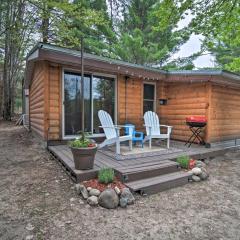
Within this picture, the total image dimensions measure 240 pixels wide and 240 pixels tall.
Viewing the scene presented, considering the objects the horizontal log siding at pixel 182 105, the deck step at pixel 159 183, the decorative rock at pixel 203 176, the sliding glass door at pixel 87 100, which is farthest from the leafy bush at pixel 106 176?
the horizontal log siding at pixel 182 105

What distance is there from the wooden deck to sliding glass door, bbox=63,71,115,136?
3.22ft

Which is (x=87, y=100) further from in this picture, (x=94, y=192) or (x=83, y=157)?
(x=94, y=192)

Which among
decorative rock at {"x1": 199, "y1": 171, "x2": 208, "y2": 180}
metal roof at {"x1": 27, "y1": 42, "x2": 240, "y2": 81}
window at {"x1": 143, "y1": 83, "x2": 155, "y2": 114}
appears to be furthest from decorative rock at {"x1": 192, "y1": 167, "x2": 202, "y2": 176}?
window at {"x1": 143, "y1": 83, "x2": 155, "y2": 114}

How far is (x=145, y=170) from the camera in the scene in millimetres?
3414

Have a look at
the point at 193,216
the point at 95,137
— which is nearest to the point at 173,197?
the point at 193,216

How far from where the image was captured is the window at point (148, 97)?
6.47 meters

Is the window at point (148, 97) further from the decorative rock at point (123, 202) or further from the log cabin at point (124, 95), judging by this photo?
the decorative rock at point (123, 202)

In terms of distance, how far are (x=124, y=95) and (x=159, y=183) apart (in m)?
3.19

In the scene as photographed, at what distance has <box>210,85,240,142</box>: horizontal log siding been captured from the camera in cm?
583

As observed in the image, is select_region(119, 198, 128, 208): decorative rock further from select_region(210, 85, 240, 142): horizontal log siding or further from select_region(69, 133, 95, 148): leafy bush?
select_region(210, 85, 240, 142): horizontal log siding

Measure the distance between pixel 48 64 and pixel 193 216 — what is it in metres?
4.09

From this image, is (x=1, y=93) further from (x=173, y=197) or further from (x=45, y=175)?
(x=173, y=197)

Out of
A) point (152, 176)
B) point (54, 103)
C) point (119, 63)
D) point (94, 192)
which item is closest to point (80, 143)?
point (94, 192)

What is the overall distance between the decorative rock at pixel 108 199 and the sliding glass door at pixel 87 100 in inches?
100
